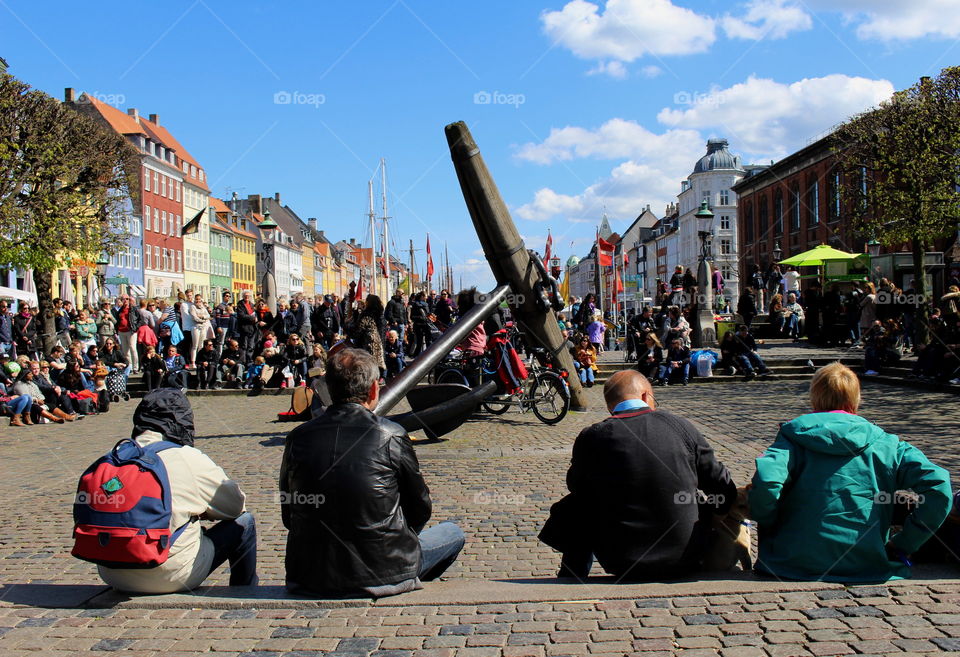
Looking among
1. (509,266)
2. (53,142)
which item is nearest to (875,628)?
(509,266)

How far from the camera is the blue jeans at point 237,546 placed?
431 centimetres

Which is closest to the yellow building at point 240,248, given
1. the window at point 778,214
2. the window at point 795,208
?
the window at point 778,214

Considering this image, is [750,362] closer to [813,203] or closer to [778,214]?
[813,203]

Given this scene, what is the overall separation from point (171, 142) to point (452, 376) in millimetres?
70596

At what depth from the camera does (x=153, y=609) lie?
379cm

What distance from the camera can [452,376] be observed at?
43.8 ft

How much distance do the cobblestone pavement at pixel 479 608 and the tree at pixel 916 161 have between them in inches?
521

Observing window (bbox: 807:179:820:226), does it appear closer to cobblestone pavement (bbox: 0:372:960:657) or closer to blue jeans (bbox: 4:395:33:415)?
cobblestone pavement (bbox: 0:372:960:657)

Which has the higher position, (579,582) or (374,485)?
(374,485)

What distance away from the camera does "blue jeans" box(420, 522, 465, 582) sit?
418 centimetres

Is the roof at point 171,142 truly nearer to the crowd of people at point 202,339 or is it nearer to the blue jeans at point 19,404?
the crowd of people at point 202,339

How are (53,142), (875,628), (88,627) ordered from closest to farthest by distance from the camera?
1. (875,628)
2. (88,627)
3. (53,142)

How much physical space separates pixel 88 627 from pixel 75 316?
1937 centimetres

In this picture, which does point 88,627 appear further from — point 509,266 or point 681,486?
point 509,266
